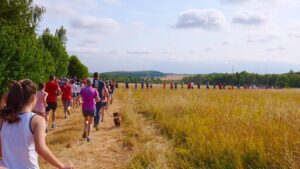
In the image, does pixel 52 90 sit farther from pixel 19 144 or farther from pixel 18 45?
pixel 19 144

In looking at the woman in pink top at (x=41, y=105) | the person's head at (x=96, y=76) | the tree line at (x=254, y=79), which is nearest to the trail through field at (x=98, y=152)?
the woman in pink top at (x=41, y=105)

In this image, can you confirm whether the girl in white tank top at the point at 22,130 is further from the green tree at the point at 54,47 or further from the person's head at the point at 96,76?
the green tree at the point at 54,47

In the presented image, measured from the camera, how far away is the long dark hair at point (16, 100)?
379cm

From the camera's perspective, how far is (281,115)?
32.4 feet

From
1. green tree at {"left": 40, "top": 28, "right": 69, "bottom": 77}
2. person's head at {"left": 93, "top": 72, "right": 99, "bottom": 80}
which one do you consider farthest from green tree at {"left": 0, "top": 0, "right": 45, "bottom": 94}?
green tree at {"left": 40, "top": 28, "right": 69, "bottom": 77}

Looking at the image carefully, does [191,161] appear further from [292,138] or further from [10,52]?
[10,52]

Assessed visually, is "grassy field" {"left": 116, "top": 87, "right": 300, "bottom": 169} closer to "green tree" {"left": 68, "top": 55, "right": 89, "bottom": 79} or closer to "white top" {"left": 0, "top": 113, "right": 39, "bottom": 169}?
"white top" {"left": 0, "top": 113, "right": 39, "bottom": 169}

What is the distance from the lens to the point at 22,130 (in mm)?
3830

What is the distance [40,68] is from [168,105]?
10022mm

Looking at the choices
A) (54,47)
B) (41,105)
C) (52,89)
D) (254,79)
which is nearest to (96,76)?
(52,89)

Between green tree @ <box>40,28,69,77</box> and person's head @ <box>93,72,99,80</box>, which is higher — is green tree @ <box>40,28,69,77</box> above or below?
above

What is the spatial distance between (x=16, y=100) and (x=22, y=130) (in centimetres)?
27

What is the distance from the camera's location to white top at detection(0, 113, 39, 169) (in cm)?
382

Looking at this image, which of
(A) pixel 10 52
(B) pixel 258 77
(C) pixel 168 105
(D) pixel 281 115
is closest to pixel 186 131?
(D) pixel 281 115
